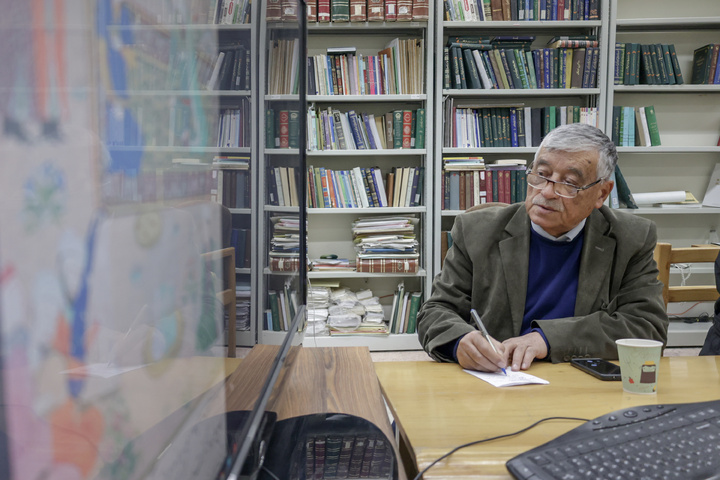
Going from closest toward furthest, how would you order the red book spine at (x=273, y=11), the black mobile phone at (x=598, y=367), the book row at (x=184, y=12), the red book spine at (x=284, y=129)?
the book row at (x=184, y=12), the red book spine at (x=273, y=11), the red book spine at (x=284, y=129), the black mobile phone at (x=598, y=367)

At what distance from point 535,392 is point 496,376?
11 centimetres

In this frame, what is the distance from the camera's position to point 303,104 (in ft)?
4.01


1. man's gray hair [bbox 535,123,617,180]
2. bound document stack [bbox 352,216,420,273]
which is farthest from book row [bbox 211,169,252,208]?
bound document stack [bbox 352,216,420,273]

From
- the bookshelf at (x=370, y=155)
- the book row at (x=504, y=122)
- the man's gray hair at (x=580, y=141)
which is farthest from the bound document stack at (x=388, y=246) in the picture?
the man's gray hair at (x=580, y=141)

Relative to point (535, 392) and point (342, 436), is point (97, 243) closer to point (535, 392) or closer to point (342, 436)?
point (342, 436)

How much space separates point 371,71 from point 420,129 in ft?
1.53

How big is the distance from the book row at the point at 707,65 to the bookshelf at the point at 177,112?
12.6 ft

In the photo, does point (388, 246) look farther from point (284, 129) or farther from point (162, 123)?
point (162, 123)

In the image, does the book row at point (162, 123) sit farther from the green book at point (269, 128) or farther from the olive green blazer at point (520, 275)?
the olive green blazer at point (520, 275)

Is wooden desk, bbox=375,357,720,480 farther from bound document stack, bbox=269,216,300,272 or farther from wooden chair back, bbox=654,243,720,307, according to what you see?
wooden chair back, bbox=654,243,720,307

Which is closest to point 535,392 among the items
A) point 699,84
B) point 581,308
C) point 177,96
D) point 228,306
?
point 581,308

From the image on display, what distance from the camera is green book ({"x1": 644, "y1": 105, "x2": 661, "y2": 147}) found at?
3520 mm

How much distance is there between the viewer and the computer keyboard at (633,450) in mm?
689

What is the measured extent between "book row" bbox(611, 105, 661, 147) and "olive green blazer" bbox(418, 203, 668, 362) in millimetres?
2202
